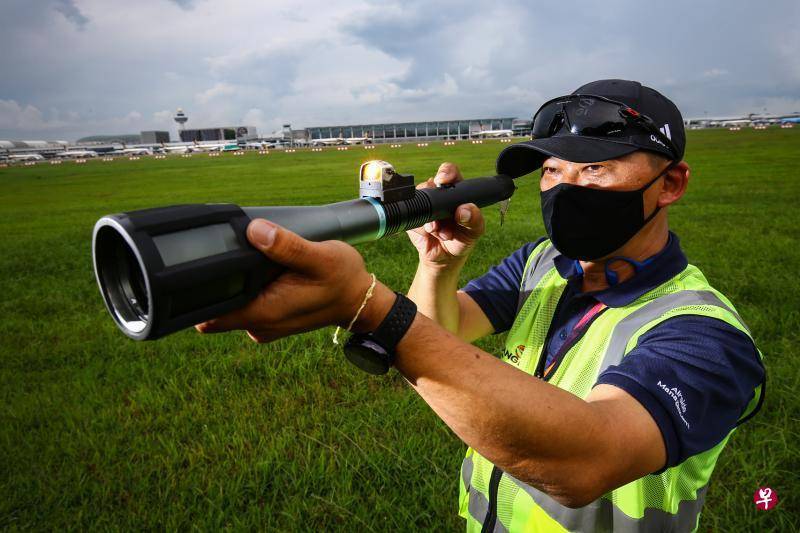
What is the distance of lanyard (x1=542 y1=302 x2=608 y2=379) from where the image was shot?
198cm

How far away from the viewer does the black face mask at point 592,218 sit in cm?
205

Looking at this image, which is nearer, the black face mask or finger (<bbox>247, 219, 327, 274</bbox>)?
finger (<bbox>247, 219, 327, 274</bbox>)

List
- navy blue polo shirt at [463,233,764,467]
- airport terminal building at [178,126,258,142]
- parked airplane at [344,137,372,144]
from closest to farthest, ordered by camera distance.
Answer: navy blue polo shirt at [463,233,764,467] → parked airplane at [344,137,372,144] → airport terminal building at [178,126,258,142]

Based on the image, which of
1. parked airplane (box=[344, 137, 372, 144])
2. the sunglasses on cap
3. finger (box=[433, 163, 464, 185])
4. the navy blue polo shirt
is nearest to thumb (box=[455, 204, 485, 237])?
finger (box=[433, 163, 464, 185])

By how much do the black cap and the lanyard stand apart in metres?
0.64

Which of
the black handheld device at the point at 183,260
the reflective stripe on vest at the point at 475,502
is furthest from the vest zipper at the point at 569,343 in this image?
the black handheld device at the point at 183,260

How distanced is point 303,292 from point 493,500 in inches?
61.1

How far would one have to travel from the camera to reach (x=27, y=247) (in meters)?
12.2

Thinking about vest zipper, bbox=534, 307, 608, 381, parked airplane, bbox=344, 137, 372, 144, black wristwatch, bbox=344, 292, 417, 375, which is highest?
parked airplane, bbox=344, 137, 372, 144

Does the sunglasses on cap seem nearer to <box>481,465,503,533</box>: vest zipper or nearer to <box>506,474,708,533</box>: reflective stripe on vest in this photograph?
<box>506,474,708,533</box>: reflective stripe on vest

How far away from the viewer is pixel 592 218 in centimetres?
209

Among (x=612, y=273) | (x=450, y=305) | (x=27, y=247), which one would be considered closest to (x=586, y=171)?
(x=612, y=273)

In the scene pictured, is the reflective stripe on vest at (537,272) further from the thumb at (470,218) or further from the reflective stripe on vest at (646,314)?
the reflective stripe on vest at (646,314)

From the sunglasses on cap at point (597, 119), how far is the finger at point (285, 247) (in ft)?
4.92
